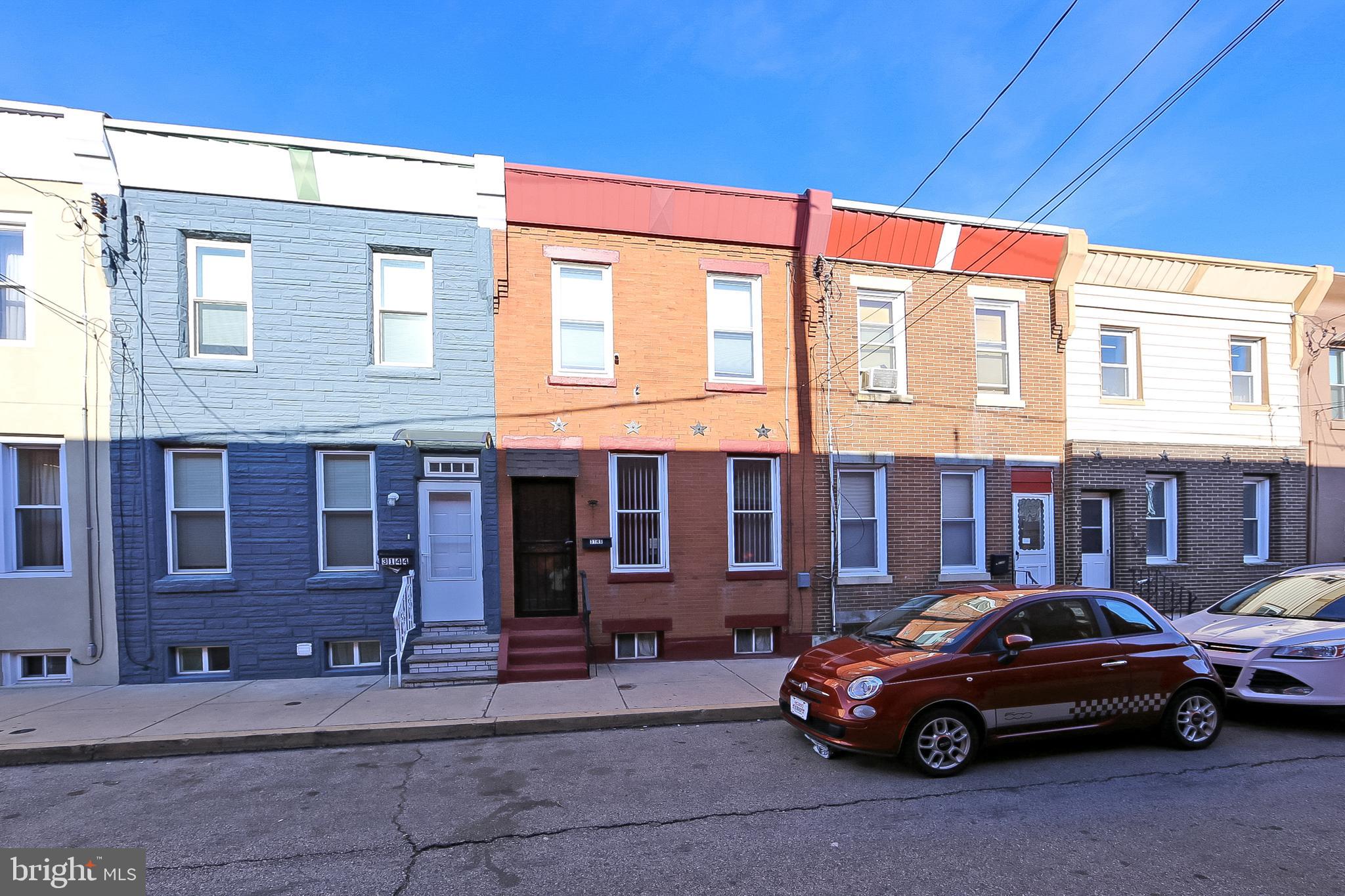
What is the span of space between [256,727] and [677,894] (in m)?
5.14

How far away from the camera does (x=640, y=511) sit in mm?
9828

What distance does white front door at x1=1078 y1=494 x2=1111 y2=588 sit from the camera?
11633mm

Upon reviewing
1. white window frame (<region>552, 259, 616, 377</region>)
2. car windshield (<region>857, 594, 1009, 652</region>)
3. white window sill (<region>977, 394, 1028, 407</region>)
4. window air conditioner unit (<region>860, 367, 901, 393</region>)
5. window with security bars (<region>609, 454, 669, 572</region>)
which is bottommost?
car windshield (<region>857, 594, 1009, 652</region>)

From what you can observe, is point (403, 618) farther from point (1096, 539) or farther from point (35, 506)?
point (1096, 539)

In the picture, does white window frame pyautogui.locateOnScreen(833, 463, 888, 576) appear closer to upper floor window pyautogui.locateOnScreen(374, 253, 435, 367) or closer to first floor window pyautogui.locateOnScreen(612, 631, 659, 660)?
first floor window pyautogui.locateOnScreen(612, 631, 659, 660)

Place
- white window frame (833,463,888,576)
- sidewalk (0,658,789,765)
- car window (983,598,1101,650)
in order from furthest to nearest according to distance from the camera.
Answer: white window frame (833,463,888,576)
sidewalk (0,658,789,765)
car window (983,598,1101,650)

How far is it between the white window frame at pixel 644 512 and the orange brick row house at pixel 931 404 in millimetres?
2484

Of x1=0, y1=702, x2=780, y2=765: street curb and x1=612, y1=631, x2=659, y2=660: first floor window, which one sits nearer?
x1=0, y1=702, x2=780, y2=765: street curb

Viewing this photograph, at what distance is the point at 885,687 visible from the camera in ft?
17.1

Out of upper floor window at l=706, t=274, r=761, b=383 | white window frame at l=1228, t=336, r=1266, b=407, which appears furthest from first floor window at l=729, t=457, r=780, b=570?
white window frame at l=1228, t=336, r=1266, b=407

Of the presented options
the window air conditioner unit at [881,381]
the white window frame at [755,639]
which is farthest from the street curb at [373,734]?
the window air conditioner unit at [881,381]

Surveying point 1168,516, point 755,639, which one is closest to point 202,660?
point 755,639

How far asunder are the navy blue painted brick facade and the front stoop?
1.45ft

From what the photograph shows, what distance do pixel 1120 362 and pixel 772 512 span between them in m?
7.53
